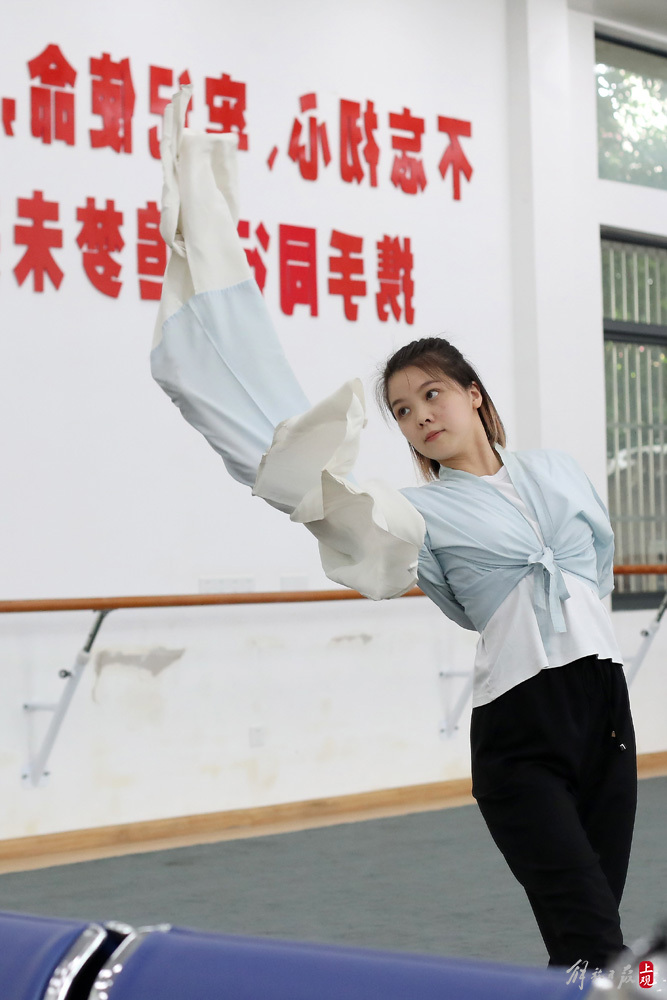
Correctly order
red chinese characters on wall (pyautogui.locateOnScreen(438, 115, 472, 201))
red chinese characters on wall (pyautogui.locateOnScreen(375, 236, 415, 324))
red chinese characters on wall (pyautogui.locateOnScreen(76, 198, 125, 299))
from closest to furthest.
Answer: red chinese characters on wall (pyautogui.locateOnScreen(76, 198, 125, 299)), red chinese characters on wall (pyautogui.locateOnScreen(375, 236, 415, 324)), red chinese characters on wall (pyautogui.locateOnScreen(438, 115, 472, 201))

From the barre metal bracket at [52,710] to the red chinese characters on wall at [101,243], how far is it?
1.16 meters

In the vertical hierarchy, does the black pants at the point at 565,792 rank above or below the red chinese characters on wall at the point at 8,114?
below

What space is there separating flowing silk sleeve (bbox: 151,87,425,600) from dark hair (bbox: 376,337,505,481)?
394 millimetres

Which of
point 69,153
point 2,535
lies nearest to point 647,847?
point 2,535

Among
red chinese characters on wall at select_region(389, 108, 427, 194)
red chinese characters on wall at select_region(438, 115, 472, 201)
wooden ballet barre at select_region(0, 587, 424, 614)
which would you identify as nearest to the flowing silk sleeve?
wooden ballet barre at select_region(0, 587, 424, 614)

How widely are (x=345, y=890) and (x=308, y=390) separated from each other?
2075 mm

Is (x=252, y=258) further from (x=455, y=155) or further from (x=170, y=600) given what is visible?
(x=170, y=600)

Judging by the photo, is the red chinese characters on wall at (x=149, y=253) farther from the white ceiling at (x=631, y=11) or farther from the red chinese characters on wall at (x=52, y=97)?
the white ceiling at (x=631, y=11)

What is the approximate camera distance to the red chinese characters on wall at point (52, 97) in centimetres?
425

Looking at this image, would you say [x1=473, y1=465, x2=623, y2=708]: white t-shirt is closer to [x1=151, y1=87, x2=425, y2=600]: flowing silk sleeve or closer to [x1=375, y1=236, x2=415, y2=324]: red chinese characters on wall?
[x1=151, y1=87, x2=425, y2=600]: flowing silk sleeve

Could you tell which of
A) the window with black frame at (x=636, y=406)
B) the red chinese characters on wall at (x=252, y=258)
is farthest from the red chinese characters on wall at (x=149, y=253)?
the window with black frame at (x=636, y=406)

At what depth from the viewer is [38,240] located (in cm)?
425

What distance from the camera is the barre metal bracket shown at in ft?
13.4

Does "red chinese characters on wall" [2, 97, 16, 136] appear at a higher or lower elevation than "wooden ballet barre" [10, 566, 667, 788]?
higher
